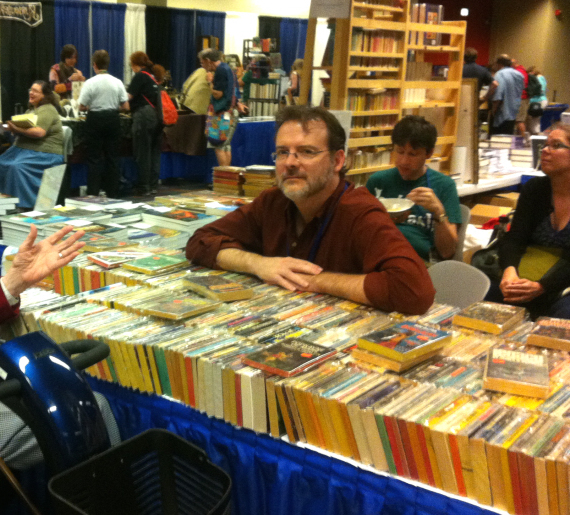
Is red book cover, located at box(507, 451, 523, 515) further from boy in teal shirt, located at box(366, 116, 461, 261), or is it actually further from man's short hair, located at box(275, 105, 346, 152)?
boy in teal shirt, located at box(366, 116, 461, 261)

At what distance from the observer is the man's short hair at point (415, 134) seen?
351 centimetres

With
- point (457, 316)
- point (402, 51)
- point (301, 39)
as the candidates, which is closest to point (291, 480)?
point (457, 316)

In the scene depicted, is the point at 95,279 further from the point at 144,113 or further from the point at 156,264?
the point at 144,113

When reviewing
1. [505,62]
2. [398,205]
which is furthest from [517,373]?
[505,62]

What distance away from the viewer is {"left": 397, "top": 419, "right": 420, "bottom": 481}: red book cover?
138 cm

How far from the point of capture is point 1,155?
266 inches

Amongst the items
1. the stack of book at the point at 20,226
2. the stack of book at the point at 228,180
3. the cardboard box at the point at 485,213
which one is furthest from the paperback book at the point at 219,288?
the cardboard box at the point at 485,213

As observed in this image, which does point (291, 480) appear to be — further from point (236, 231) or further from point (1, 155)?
point (1, 155)

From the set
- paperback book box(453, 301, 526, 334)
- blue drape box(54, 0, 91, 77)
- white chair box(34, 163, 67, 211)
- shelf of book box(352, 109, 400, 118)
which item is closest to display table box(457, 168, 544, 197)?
shelf of book box(352, 109, 400, 118)

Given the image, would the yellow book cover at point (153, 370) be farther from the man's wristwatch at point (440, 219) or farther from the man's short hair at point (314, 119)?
the man's wristwatch at point (440, 219)

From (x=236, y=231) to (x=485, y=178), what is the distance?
4068 millimetres

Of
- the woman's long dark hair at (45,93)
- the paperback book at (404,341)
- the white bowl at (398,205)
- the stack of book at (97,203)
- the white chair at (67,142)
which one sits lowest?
the paperback book at (404,341)

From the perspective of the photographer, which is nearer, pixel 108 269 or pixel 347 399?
pixel 347 399

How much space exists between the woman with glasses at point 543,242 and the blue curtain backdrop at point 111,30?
10523 mm
